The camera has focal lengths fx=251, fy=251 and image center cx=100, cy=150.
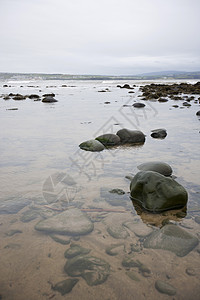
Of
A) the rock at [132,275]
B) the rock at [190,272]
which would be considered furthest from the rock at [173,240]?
the rock at [132,275]

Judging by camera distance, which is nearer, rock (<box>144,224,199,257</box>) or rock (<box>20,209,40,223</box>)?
rock (<box>144,224,199,257</box>)

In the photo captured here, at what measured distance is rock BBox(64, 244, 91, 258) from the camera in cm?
240

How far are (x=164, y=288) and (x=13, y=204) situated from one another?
6.87 feet

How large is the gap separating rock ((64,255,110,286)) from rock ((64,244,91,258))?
51 millimetres

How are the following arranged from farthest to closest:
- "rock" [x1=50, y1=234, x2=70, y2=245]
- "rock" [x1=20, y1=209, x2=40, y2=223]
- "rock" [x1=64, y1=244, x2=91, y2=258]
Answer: "rock" [x1=20, y1=209, x2=40, y2=223] < "rock" [x1=50, y1=234, x2=70, y2=245] < "rock" [x1=64, y1=244, x2=91, y2=258]

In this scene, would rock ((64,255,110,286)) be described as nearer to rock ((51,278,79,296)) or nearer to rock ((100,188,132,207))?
rock ((51,278,79,296))

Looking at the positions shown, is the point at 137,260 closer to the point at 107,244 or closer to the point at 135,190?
the point at 107,244

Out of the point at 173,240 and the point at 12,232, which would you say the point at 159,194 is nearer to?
the point at 173,240

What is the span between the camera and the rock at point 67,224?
8.97ft

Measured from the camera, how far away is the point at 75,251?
2.45m

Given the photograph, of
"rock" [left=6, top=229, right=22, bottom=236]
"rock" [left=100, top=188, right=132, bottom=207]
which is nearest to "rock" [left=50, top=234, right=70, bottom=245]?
"rock" [left=6, top=229, right=22, bottom=236]

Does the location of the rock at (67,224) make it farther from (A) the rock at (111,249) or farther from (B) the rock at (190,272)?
(B) the rock at (190,272)

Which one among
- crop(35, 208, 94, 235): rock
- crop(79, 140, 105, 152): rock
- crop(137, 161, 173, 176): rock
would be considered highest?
crop(137, 161, 173, 176): rock

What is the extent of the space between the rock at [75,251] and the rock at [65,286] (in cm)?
30
